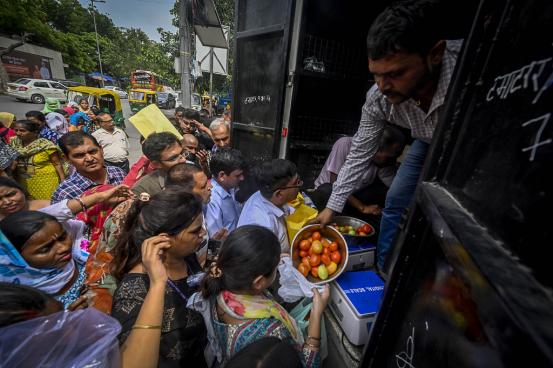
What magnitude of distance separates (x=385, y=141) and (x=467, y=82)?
2.22 metres

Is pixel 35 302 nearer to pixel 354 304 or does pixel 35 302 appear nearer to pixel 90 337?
pixel 90 337

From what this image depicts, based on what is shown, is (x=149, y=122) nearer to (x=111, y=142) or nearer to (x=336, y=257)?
(x=111, y=142)

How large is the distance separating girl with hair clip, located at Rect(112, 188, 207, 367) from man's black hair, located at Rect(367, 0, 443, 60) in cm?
148

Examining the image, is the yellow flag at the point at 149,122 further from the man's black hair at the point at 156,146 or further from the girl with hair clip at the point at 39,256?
the girl with hair clip at the point at 39,256

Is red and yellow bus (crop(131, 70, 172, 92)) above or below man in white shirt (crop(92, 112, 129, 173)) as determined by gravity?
above

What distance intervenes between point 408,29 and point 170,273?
1939 mm

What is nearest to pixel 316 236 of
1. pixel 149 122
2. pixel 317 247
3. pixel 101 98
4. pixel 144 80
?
pixel 317 247

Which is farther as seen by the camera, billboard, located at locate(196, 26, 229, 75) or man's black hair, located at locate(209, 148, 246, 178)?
billboard, located at locate(196, 26, 229, 75)

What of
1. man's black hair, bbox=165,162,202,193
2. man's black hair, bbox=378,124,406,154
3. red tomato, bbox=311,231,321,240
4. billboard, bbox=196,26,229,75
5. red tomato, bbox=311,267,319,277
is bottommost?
red tomato, bbox=311,267,319,277

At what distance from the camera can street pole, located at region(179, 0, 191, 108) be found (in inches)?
255

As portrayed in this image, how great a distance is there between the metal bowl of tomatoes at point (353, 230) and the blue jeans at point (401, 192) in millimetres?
170

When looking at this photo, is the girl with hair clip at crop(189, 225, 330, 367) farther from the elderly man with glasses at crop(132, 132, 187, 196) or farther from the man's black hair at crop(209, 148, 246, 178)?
the elderly man with glasses at crop(132, 132, 187, 196)

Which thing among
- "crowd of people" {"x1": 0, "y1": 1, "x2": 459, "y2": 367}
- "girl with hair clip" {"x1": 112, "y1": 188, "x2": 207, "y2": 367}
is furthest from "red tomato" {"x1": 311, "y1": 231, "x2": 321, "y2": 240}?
"girl with hair clip" {"x1": 112, "y1": 188, "x2": 207, "y2": 367}

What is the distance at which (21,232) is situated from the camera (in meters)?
1.52
